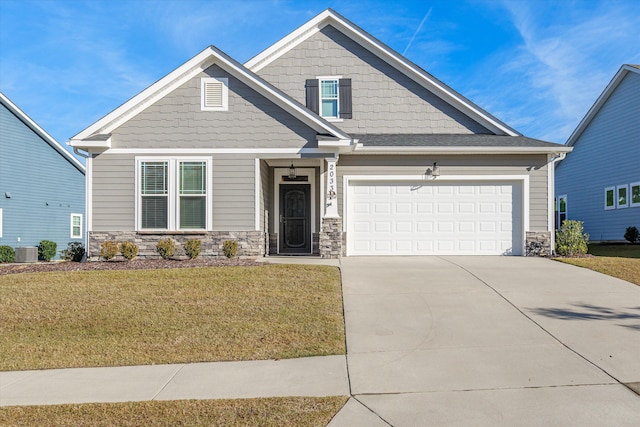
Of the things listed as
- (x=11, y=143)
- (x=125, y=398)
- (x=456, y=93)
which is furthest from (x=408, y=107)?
(x=11, y=143)

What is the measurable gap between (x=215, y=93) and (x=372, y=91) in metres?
5.21

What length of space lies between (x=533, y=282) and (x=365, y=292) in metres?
3.53

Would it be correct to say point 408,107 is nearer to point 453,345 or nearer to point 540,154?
point 540,154

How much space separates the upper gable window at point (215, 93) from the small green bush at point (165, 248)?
3633 millimetres

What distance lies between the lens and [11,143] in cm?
2000

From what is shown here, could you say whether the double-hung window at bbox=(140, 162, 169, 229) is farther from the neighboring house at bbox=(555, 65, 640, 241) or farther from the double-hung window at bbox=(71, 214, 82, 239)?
the neighboring house at bbox=(555, 65, 640, 241)

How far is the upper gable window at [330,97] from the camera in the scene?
1502cm

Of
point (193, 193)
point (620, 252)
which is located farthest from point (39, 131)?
point (620, 252)

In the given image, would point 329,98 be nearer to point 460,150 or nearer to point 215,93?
point 215,93

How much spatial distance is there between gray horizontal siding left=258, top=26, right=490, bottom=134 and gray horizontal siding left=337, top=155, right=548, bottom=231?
1.87 meters

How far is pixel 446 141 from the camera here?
45.0 feet

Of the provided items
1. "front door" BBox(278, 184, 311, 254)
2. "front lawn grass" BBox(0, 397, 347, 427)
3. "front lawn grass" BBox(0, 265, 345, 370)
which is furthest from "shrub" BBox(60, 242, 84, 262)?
"front lawn grass" BBox(0, 397, 347, 427)

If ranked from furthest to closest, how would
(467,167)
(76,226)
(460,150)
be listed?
1. (76,226)
2. (467,167)
3. (460,150)

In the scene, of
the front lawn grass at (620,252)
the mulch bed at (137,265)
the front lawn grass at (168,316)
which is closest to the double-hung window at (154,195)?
the mulch bed at (137,265)
